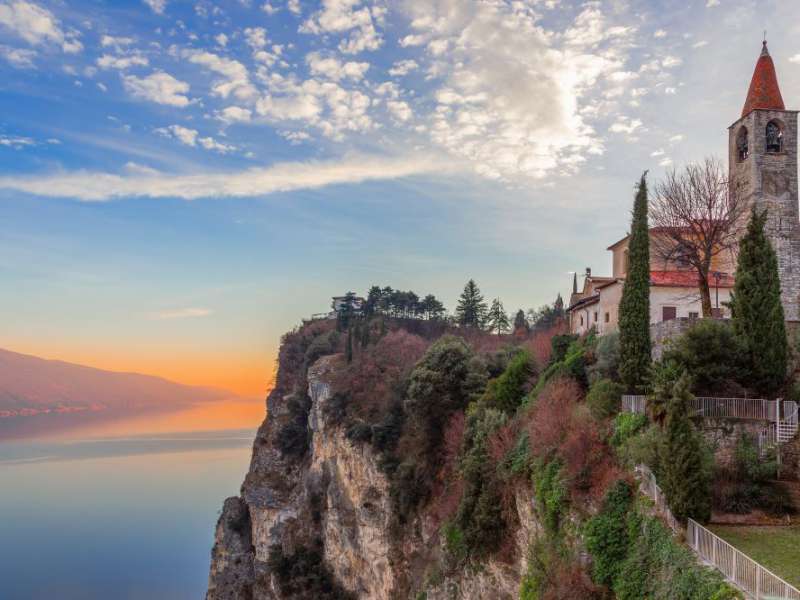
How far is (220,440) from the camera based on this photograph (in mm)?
190875

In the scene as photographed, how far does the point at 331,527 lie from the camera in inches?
1706

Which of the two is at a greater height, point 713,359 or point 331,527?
point 713,359

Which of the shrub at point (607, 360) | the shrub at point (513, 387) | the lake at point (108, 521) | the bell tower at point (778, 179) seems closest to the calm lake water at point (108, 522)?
the lake at point (108, 521)

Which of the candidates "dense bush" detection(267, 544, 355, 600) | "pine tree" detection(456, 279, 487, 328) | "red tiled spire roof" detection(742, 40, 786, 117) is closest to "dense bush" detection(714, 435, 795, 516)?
"red tiled spire roof" detection(742, 40, 786, 117)

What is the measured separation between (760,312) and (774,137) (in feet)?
39.3

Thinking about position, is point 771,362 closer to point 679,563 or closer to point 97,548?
point 679,563

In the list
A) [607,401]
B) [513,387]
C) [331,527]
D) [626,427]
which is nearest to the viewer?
[626,427]

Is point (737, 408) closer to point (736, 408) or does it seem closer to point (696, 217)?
point (736, 408)

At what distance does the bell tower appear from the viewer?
2647 cm

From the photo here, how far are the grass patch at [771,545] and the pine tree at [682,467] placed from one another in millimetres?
883

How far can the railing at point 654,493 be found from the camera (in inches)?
534

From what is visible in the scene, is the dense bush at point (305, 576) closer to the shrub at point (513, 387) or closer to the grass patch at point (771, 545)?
the shrub at point (513, 387)

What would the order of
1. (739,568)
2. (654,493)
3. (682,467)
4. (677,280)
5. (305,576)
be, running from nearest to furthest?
(739,568)
(682,467)
(654,493)
(677,280)
(305,576)

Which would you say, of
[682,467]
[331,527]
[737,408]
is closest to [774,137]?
[737,408]
